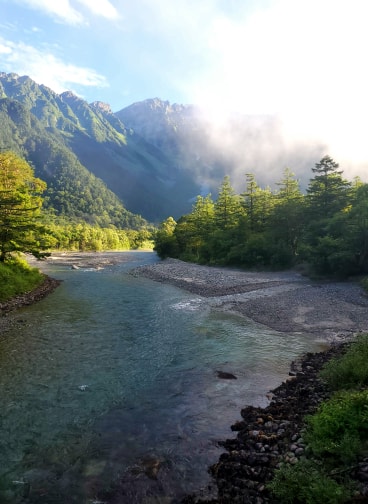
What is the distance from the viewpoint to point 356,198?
48.3m

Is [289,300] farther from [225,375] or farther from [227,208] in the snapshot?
[227,208]

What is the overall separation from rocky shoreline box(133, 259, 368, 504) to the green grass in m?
18.6

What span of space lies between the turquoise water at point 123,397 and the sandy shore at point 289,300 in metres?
2.53

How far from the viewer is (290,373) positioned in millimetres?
16062

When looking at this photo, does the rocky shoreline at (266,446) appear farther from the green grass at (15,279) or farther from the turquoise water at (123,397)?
the green grass at (15,279)

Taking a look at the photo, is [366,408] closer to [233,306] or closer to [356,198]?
[233,306]

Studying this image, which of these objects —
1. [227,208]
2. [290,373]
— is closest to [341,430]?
[290,373]

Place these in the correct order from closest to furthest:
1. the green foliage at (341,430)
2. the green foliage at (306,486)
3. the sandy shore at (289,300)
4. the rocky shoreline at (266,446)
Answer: the green foliage at (306,486) < the rocky shoreline at (266,446) < the green foliage at (341,430) < the sandy shore at (289,300)

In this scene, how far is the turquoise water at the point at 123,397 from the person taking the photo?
923cm

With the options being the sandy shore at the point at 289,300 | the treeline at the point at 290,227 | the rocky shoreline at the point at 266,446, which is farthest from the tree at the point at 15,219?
the treeline at the point at 290,227

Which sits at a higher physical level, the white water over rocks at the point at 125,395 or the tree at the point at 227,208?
the tree at the point at 227,208

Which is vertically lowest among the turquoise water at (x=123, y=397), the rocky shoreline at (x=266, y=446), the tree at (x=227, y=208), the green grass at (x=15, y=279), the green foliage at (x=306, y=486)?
the turquoise water at (x=123, y=397)

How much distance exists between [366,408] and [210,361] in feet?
32.2

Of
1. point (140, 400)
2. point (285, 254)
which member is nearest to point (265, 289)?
point (285, 254)
